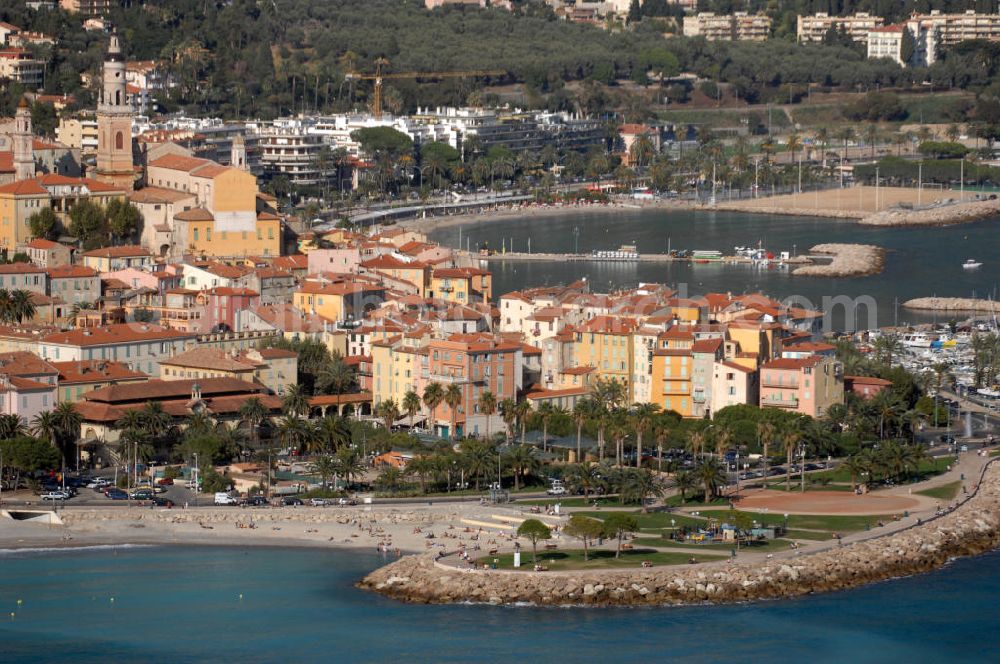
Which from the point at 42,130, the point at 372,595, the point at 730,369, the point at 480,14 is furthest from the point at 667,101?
the point at 372,595

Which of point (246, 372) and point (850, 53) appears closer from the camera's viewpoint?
point (246, 372)

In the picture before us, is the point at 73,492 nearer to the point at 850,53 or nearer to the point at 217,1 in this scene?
the point at 217,1

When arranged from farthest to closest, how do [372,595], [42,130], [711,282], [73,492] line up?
1. [42,130]
2. [711,282]
3. [73,492]
4. [372,595]

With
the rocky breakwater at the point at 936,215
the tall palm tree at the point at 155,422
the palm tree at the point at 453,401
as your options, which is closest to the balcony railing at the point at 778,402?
the palm tree at the point at 453,401

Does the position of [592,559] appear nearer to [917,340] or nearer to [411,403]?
[411,403]

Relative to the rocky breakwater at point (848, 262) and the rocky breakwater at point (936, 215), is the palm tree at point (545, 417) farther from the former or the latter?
the rocky breakwater at point (936, 215)

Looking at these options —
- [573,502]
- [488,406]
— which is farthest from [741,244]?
[573,502]

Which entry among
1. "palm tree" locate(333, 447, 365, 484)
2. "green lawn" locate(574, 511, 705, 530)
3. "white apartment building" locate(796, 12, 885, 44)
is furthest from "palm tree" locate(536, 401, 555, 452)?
"white apartment building" locate(796, 12, 885, 44)
